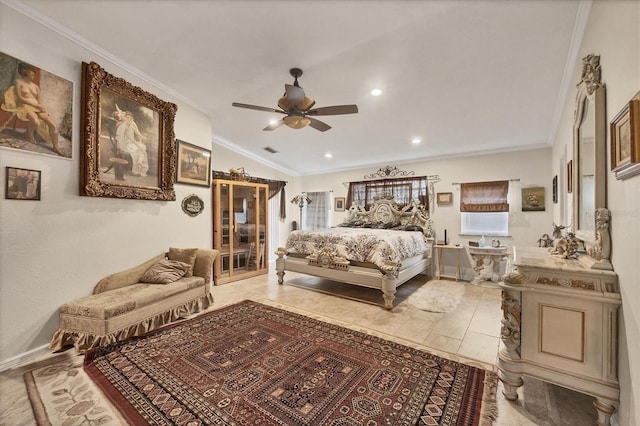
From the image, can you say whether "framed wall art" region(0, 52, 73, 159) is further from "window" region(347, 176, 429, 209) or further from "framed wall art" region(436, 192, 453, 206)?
"framed wall art" region(436, 192, 453, 206)

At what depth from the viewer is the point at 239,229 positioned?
541cm

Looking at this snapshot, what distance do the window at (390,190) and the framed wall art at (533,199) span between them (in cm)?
176

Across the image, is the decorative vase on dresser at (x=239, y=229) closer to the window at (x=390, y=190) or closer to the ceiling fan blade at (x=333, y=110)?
the window at (x=390, y=190)

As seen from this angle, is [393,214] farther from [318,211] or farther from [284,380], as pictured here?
[284,380]

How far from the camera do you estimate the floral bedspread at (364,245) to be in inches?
150

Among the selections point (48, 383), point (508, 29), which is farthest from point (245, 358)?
point (508, 29)

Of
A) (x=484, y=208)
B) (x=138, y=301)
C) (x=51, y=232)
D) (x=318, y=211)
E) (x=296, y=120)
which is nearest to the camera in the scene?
(x=51, y=232)

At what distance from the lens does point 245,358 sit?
232 centimetres

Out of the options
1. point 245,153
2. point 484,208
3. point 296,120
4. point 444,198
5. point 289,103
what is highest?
point 245,153

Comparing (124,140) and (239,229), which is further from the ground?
(124,140)

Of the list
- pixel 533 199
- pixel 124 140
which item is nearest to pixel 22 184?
pixel 124 140

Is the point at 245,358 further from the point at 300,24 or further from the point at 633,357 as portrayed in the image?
the point at 300,24

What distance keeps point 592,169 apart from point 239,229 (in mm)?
5204

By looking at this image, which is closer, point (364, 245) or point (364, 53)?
point (364, 53)
